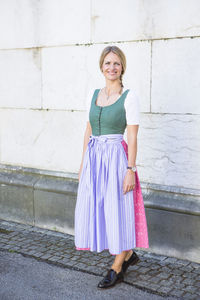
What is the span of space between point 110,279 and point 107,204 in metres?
0.67

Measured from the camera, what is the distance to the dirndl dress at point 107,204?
347cm

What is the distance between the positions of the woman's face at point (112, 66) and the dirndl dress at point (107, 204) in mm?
483

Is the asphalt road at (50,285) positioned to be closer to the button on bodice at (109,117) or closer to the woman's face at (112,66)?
the button on bodice at (109,117)

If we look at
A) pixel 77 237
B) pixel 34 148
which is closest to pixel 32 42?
pixel 34 148

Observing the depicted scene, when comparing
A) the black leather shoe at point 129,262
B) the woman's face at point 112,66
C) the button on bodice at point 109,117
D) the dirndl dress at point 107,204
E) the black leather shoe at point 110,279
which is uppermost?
the woman's face at point 112,66

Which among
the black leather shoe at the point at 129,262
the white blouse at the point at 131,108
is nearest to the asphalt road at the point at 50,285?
the black leather shoe at the point at 129,262

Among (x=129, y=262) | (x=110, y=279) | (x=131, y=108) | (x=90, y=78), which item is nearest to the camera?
(x=131, y=108)

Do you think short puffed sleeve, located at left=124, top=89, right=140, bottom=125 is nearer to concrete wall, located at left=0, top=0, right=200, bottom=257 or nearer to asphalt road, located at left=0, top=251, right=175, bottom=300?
concrete wall, located at left=0, top=0, right=200, bottom=257

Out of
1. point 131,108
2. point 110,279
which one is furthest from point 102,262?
point 131,108

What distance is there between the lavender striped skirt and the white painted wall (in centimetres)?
92

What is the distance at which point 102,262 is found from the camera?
13.7ft

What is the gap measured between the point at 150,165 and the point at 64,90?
1367 mm

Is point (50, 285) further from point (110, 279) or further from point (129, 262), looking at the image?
point (129, 262)

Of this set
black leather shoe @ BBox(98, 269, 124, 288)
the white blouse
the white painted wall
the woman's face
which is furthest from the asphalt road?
the woman's face
